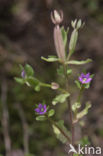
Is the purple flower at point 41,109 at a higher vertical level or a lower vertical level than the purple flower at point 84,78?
lower

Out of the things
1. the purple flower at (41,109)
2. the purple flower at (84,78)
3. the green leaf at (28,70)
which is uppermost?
the green leaf at (28,70)

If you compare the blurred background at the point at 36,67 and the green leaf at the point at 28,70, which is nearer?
the green leaf at the point at 28,70

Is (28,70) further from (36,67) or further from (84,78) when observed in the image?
(36,67)

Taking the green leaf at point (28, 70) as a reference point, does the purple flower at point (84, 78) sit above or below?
Result: below

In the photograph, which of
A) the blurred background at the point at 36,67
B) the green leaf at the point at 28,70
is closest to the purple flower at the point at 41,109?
the green leaf at the point at 28,70

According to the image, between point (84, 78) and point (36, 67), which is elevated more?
point (36, 67)

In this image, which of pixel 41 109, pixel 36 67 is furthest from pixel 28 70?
pixel 36 67

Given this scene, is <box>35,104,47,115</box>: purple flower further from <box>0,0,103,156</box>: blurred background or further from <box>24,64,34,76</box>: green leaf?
<box>0,0,103,156</box>: blurred background

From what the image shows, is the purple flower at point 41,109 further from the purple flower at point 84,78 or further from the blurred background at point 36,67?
the blurred background at point 36,67

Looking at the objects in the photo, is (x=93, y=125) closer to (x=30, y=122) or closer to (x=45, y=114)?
(x=30, y=122)
